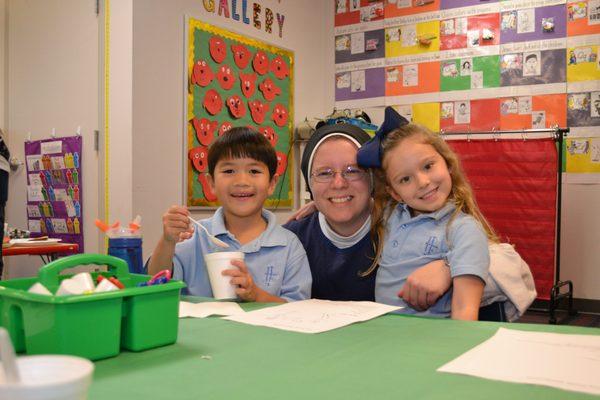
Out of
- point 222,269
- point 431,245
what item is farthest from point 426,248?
point 222,269

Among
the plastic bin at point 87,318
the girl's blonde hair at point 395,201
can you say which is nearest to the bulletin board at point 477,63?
the girl's blonde hair at point 395,201

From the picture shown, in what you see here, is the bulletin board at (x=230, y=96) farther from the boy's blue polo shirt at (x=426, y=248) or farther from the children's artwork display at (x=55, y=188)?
the boy's blue polo shirt at (x=426, y=248)

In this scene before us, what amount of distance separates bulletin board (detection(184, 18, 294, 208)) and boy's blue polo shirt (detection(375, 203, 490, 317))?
7.25 ft

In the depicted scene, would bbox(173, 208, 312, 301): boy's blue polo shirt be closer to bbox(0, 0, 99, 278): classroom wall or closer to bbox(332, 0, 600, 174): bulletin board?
bbox(0, 0, 99, 278): classroom wall

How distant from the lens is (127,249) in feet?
Answer: 4.36

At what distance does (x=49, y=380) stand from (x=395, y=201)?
134 centimetres

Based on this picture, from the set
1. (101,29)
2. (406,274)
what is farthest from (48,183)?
(406,274)

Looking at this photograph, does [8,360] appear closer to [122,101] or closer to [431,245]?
[431,245]

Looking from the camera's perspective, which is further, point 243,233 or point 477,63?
point 477,63

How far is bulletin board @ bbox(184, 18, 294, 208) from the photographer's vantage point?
359 cm

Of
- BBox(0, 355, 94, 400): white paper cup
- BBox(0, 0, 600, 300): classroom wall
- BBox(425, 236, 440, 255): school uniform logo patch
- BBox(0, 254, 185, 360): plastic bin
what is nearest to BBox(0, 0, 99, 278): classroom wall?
BBox(0, 0, 600, 300): classroom wall

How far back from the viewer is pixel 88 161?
→ 3.43 m

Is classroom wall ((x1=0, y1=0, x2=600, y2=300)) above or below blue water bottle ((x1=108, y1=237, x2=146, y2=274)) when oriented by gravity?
above

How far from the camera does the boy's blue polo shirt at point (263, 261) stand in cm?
153
